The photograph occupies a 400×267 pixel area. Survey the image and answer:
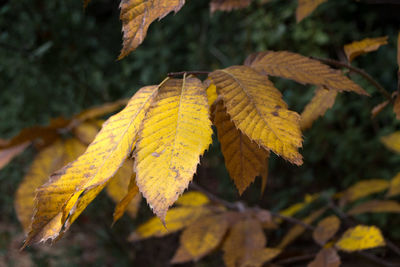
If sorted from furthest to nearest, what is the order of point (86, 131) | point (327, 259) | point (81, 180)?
point (86, 131)
point (327, 259)
point (81, 180)

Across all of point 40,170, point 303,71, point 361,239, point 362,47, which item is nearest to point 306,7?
point 362,47

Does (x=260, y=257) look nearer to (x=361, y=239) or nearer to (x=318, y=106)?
(x=361, y=239)

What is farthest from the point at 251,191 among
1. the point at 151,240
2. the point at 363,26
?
the point at 363,26

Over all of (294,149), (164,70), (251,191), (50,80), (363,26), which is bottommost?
(251,191)

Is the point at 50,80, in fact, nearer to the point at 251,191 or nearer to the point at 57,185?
the point at 251,191

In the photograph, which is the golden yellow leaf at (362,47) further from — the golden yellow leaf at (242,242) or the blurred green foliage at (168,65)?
the blurred green foliage at (168,65)

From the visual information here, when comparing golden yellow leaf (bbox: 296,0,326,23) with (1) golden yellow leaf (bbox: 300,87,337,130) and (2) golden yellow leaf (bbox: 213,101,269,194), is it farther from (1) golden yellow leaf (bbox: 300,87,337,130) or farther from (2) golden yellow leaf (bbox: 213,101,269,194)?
(2) golden yellow leaf (bbox: 213,101,269,194)
